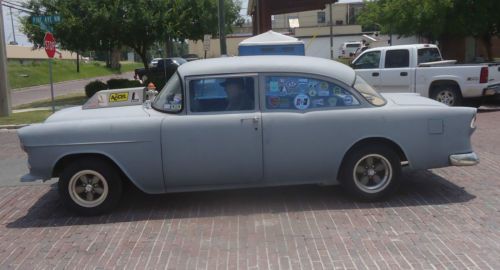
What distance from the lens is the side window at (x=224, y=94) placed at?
20.3 feet

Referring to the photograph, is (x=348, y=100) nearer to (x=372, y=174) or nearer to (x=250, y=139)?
(x=372, y=174)

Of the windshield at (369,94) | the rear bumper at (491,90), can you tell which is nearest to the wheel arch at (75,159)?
the windshield at (369,94)

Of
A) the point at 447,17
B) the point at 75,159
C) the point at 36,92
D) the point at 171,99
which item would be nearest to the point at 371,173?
the point at 171,99

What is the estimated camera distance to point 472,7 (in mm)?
19625

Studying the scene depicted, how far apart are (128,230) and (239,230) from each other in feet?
3.67

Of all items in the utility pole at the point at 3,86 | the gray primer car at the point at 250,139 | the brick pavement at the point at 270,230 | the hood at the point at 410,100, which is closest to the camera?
the brick pavement at the point at 270,230

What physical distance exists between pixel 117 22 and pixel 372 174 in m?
19.0

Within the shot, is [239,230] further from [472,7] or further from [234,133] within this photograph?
[472,7]

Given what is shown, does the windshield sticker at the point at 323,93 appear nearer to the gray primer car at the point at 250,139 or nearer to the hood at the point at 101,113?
the gray primer car at the point at 250,139

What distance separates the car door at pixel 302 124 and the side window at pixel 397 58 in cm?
876

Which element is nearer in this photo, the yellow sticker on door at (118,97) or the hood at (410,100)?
the hood at (410,100)

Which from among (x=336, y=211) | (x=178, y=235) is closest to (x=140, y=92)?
(x=178, y=235)

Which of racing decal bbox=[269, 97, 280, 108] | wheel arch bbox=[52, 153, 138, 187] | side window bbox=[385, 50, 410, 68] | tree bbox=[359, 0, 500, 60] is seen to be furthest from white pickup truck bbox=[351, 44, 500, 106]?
wheel arch bbox=[52, 153, 138, 187]

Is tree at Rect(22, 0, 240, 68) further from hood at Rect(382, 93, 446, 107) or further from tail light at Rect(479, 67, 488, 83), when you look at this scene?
hood at Rect(382, 93, 446, 107)
